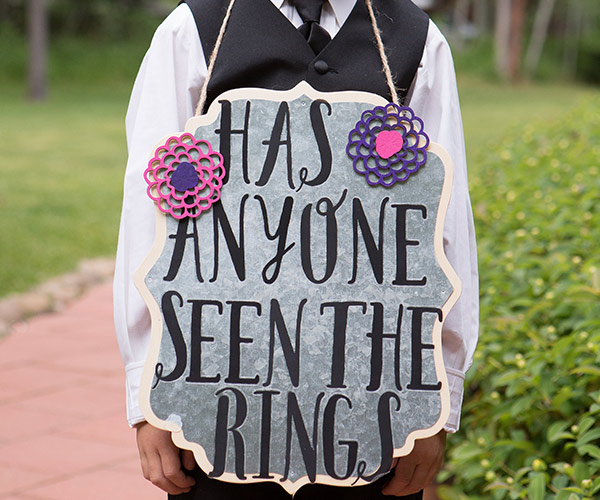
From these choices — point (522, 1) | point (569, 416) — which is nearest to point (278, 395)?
point (569, 416)

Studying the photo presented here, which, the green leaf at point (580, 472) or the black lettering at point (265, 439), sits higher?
the black lettering at point (265, 439)

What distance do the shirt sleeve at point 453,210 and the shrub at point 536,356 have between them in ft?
1.65

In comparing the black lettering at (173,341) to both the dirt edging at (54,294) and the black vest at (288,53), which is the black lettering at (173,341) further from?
the dirt edging at (54,294)

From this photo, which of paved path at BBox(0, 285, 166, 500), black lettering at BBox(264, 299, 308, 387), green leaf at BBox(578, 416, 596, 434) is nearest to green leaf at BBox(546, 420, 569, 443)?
green leaf at BBox(578, 416, 596, 434)

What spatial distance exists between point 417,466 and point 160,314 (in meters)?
0.45

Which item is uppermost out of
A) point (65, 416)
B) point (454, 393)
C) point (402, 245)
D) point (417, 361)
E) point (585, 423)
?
point (402, 245)

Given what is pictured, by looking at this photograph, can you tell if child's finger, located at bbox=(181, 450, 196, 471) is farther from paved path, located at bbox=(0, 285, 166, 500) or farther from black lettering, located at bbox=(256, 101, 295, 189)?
paved path, located at bbox=(0, 285, 166, 500)

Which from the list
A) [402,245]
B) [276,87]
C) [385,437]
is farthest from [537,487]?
[276,87]

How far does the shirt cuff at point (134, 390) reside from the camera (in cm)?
125

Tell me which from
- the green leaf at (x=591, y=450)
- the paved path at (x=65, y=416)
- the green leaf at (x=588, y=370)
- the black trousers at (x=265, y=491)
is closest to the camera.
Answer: the black trousers at (x=265, y=491)

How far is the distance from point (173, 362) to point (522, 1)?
881 inches

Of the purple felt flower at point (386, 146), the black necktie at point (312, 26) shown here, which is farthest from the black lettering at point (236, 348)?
the black necktie at point (312, 26)

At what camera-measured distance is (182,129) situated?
133 centimetres

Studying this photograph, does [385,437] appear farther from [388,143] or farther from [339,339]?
Answer: [388,143]
